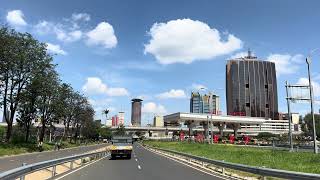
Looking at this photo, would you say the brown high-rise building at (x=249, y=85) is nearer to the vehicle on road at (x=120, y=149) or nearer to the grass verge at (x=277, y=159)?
the vehicle on road at (x=120, y=149)

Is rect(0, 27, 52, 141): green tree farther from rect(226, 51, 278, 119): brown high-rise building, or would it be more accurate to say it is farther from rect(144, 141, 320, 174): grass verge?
rect(226, 51, 278, 119): brown high-rise building

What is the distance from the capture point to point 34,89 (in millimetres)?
65562

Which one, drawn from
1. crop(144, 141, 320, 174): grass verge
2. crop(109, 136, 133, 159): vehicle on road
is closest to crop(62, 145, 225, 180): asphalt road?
crop(144, 141, 320, 174): grass verge

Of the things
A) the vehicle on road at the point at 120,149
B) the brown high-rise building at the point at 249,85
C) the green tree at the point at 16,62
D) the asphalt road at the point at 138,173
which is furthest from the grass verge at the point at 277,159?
the brown high-rise building at the point at 249,85

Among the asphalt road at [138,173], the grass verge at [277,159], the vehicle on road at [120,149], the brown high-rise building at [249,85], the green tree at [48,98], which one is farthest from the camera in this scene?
the brown high-rise building at [249,85]

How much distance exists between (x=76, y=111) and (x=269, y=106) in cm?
7929

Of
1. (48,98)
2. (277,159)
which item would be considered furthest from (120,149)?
(48,98)

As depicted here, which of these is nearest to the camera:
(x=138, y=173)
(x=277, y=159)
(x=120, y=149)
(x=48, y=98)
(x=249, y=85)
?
(x=138, y=173)

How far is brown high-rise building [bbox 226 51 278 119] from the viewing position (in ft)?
408

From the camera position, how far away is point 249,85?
5054 inches

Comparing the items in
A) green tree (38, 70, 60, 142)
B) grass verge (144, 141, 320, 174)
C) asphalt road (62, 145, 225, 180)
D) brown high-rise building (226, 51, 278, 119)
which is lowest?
asphalt road (62, 145, 225, 180)

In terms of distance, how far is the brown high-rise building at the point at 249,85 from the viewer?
124500 millimetres

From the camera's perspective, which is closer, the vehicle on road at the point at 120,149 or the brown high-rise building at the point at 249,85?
the vehicle on road at the point at 120,149

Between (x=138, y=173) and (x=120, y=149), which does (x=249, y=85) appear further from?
(x=138, y=173)
